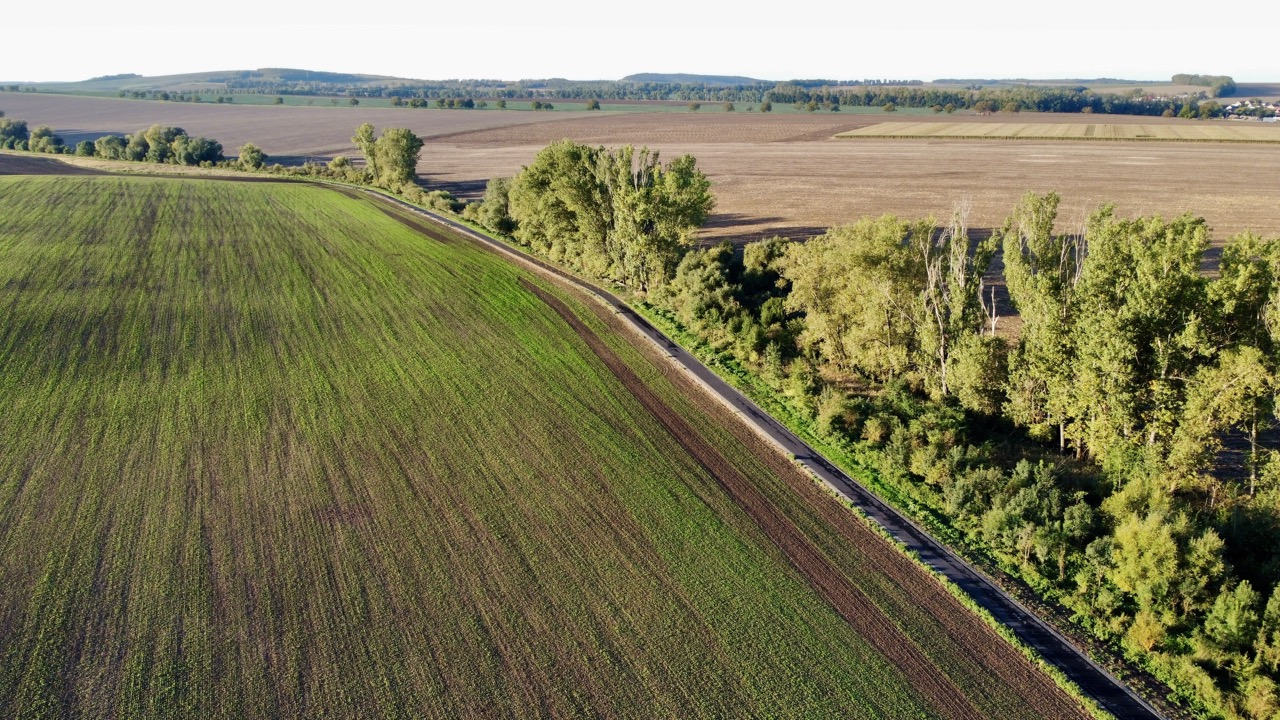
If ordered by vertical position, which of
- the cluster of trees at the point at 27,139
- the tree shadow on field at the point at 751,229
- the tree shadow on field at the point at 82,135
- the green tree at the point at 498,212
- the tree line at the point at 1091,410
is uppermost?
the tree shadow on field at the point at 82,135

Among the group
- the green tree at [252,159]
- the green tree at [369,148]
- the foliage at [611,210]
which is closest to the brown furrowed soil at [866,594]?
the foliage at [611,210]

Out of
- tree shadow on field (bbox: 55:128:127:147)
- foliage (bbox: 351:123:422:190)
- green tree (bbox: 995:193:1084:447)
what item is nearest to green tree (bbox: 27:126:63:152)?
tree shadow on field (bbox: 55:128:127:147)

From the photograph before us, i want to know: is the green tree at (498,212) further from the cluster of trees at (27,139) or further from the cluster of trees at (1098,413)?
the cluster of trees at (27,139)

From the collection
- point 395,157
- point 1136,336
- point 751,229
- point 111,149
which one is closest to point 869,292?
point 1136,336

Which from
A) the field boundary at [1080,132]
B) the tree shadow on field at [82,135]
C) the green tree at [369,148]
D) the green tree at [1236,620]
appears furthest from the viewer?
the tree shadow on field at [82,135]

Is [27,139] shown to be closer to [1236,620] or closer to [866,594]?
[866,594]

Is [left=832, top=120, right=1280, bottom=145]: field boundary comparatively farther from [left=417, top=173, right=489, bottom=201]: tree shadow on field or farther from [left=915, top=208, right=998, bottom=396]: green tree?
[left=915, top=208, right=998, bottom=396]: green tree

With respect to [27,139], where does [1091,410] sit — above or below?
below
